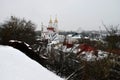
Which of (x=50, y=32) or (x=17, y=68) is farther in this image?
(x=50, y=32)

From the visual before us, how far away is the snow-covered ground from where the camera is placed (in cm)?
678

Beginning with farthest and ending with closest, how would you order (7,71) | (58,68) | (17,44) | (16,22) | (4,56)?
(16,22) → (58,68) → (17,44) → (4,56) → (7,71)

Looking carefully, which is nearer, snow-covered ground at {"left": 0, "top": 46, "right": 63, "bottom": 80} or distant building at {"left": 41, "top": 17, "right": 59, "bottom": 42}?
snow-covered ground at {"left": 0, "top": 46, "right": 63, "bottom": 80}

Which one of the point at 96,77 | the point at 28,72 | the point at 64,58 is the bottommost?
the point at 96,77

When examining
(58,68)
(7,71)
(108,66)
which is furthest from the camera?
(58,68)

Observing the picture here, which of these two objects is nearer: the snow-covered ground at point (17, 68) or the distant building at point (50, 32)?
the snow-covered ground at point (17, 68)

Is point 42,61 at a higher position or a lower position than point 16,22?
lower

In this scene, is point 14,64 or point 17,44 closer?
point 14,64

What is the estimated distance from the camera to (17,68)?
751 centimetres

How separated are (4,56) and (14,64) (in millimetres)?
676

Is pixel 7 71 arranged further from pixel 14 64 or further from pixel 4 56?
pixel 4 56

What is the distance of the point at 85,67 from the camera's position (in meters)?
17.1

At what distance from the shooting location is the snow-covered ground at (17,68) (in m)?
6.78

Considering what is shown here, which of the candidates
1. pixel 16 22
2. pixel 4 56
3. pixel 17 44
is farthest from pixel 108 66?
pixel 16 22
